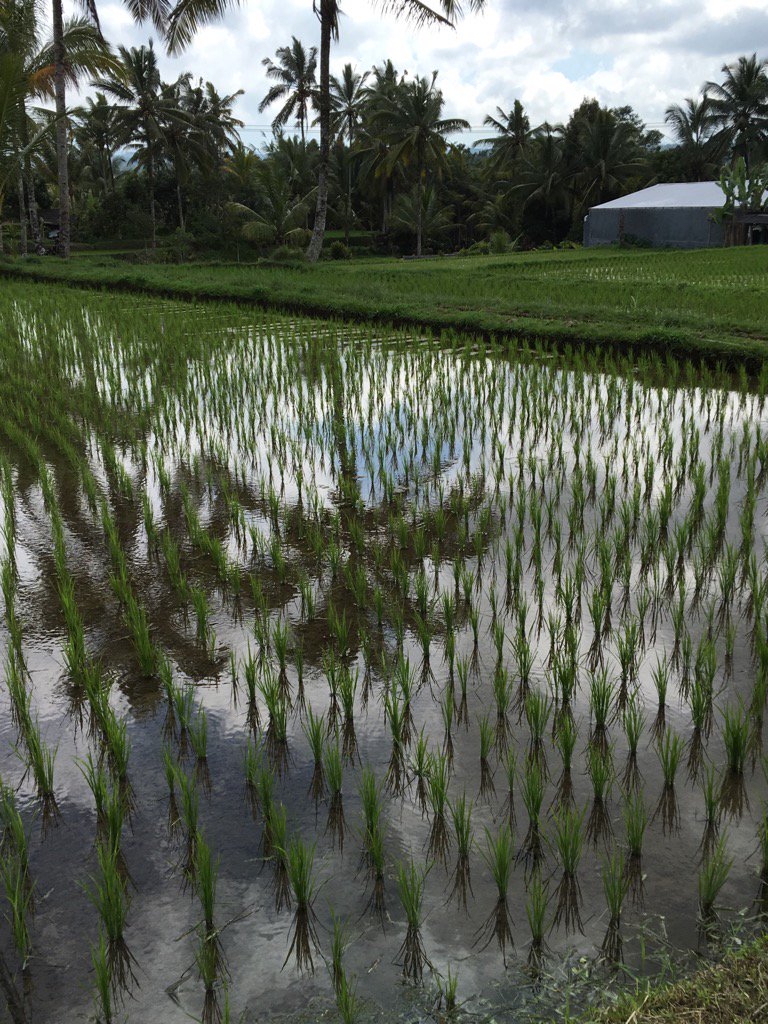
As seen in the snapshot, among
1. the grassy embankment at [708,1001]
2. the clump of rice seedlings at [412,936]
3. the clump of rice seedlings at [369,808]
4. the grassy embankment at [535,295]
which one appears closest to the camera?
the grassy embankment at [708,1001]

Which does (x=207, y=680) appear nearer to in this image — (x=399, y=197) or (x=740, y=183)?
(x=740, y=183)

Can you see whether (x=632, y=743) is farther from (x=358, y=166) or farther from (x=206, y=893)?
(x=358, y=166)

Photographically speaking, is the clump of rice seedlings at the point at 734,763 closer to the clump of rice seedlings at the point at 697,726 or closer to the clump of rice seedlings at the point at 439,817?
the clump of rice seedlings at the point at 697,726

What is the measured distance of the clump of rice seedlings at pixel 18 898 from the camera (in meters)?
1.61

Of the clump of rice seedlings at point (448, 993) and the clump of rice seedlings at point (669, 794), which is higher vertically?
the clump of rice seedlings at point (669, 794)

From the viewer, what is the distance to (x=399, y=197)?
30219 mm

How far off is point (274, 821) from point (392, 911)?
30 cm

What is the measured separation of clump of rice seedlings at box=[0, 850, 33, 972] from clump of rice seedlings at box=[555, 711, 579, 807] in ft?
3.61

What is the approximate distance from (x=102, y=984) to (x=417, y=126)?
27.6 m

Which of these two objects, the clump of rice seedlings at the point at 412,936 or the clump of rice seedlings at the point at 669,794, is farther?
the clump of rice seedlings at the point at 669,794

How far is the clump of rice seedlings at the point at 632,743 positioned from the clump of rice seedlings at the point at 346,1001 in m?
0.83

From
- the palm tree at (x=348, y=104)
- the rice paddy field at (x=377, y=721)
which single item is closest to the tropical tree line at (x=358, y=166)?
the palm tree at (x=348, y=104)

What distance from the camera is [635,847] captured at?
1836mm

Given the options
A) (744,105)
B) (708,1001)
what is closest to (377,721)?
(708,1001)
